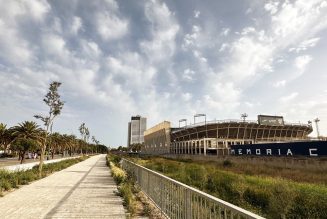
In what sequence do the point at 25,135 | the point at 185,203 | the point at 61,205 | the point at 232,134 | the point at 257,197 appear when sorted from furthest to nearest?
the point at 232,134
the point at 25,135
the point at 257,197
the point at 61,205
the point at 185,203

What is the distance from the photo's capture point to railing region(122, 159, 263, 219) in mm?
4191

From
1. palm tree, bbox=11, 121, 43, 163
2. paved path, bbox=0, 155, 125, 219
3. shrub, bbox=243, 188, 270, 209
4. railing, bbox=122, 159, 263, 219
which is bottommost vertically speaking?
shrub, bbox=243, 188, 270, 209

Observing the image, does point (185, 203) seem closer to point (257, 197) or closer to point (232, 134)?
point (257, 197)

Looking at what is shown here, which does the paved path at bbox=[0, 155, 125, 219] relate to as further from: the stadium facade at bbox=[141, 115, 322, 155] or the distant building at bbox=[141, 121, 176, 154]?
the distant building at bbox=[141, 121, 176, 154]

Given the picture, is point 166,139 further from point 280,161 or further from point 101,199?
point 101,199

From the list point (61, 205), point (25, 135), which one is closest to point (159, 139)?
point (25, 135)

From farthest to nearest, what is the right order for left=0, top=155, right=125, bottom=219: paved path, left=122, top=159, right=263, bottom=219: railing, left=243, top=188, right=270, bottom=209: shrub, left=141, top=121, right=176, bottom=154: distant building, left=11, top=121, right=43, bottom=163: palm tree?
left=141, top=121, right=176, bottom=154: distant building, left=11, top=121, right=43, bottom=163: palm tree, left=243, top=188, right=270, bottom=209: shrub, left=0, top=155, right=125, bottom=219: paved path, left=122, top=159, right=263, bottom=219: railing

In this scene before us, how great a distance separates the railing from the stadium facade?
62802mm

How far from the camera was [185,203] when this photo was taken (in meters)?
6.21

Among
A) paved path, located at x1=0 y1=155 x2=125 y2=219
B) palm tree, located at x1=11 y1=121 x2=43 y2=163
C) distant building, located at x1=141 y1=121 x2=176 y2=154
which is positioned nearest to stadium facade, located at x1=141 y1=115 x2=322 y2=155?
distant building, located at x1=141 y1=121 x2=176 y2=154

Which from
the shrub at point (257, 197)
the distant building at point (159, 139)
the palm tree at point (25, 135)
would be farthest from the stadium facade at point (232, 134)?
the shrub at point (257, 197)

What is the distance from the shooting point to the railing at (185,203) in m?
4.19

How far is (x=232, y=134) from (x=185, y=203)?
79588 mm

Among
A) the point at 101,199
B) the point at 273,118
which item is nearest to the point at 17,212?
the point at 101,199
